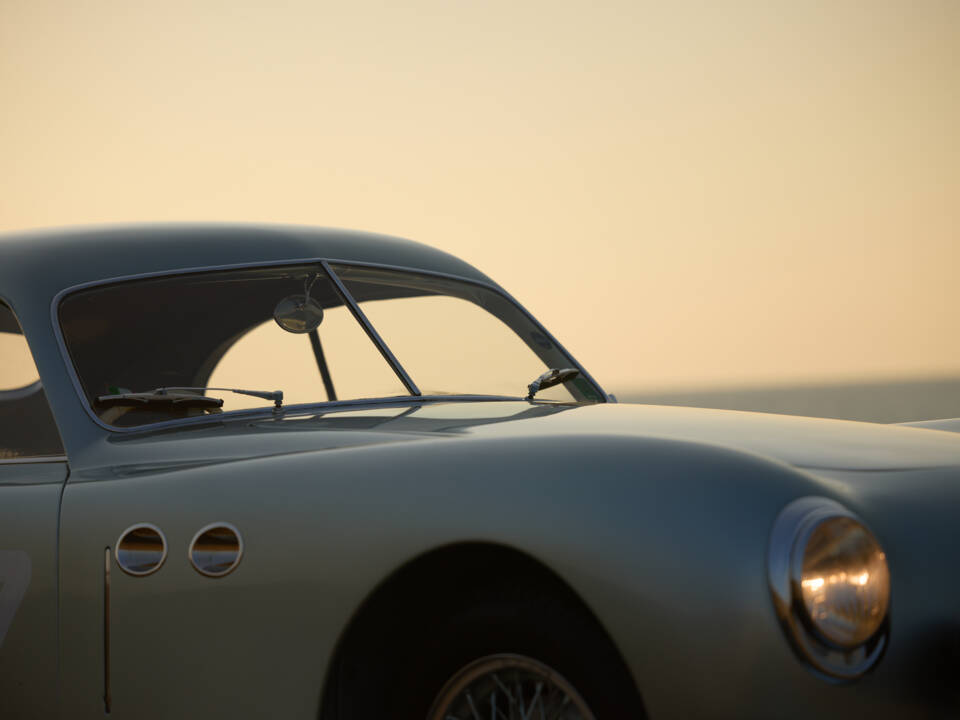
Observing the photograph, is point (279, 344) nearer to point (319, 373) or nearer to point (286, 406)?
point (319, 373)

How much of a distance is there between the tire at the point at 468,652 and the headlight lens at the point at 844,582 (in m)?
0.34

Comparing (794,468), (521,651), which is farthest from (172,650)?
(794,468)

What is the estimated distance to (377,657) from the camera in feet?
6.77

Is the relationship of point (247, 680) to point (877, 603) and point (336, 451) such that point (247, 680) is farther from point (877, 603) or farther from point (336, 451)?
point (877, 603)

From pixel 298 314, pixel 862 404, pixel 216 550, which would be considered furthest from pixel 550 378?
pixel 862 404

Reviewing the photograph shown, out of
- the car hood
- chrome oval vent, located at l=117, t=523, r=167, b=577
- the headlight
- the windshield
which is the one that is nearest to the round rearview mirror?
the windshield

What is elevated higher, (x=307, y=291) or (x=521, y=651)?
(x=307, y=291)

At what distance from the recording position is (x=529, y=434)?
2.30m

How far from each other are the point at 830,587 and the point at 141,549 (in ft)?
4.78

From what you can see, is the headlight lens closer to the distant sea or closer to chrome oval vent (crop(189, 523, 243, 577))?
chrome oval vent (crop(189, 523, 243, 577))

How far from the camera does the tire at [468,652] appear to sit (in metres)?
1.79

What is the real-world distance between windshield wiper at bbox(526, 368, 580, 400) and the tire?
168cm

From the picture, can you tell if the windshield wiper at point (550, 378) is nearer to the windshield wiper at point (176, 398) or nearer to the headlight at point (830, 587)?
the windshield wiper at point (176, 398)

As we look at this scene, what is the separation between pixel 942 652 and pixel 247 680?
1.32 m
